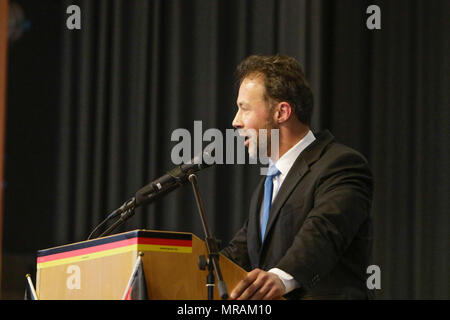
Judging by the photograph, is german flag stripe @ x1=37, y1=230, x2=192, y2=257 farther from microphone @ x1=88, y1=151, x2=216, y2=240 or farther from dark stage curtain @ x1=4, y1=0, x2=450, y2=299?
dark stage curtain @ x1=4, y1=0, x2=450, y2=299

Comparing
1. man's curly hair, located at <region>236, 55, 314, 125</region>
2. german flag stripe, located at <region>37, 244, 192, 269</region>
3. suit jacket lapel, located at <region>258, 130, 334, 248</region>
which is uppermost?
man's curly hair, located at <region>236, 55, 314, 125</region>

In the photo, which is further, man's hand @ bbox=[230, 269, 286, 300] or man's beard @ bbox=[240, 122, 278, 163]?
man's beard @ bbox=[240, 122, 278, 163]

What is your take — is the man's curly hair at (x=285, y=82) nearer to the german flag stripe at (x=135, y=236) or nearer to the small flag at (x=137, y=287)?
the german flag stripe at (x=135, y=236)

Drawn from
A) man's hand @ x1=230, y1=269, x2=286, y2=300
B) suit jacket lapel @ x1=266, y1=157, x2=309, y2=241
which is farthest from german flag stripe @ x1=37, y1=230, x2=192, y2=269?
suit jacket lapel @ x1=266, y1=157, x2=309, y2=241

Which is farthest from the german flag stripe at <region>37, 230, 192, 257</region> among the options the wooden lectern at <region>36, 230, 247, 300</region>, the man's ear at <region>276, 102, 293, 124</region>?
the man's ear at <region>276, 102, 293, 124</region>

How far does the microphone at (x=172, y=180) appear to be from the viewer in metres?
1.95

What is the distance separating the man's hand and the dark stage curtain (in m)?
1.81

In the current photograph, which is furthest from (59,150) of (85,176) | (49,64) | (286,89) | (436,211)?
(436,211)

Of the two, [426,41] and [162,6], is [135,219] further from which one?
[426,41]

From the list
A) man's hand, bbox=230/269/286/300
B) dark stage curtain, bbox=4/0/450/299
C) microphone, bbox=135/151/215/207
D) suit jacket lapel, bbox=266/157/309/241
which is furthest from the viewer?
dark stage curtain, bbox=4/0/450/299

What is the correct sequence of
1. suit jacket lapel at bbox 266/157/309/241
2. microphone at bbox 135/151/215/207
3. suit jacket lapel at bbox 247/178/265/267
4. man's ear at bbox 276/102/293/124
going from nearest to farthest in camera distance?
microphone at bbox 135/151/215/207
suit jacket lapel at bbox 266/157/309/241
suit jacket lapel at bbox 247/178/265/267
man's ear at bbox 276/102/293/124

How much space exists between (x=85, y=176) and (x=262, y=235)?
5.26ft

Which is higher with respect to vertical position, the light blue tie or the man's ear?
the man's ear

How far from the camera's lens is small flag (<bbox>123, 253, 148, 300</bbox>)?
5.16 feet
